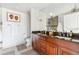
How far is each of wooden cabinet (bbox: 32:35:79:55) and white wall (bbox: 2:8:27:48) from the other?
0.25 m

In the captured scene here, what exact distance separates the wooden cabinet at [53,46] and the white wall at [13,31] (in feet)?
0.81

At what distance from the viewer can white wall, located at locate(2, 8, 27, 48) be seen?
5.98 feet

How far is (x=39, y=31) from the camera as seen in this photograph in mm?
1897

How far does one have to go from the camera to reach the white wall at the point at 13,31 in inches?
71.8

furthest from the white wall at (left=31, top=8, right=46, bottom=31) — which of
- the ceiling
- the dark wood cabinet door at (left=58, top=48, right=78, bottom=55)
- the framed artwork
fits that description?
the dark wood cabinet door at (left=58, top=48, right=78, bottom=55)

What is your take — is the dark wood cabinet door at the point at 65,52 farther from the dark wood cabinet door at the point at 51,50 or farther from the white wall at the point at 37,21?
the white wall at the point at 37,21

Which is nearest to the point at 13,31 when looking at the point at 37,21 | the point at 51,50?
the point at 37,21

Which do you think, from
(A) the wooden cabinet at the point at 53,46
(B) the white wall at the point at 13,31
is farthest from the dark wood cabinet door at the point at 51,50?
(B) the white wall at the point at 13,31

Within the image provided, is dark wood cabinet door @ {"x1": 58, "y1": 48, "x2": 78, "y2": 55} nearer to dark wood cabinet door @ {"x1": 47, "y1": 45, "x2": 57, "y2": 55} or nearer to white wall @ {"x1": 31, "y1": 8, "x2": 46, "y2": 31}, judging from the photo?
dark wood cabinet door @ {"x1": 47, "y1": 45, "x2": 57, "y2": 55}

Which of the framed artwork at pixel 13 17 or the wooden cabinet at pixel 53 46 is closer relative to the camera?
the wooden cabinet at pixel 53 46

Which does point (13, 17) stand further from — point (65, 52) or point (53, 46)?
point (65, 52)

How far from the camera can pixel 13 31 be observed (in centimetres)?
187

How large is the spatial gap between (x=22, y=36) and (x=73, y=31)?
88 cm
